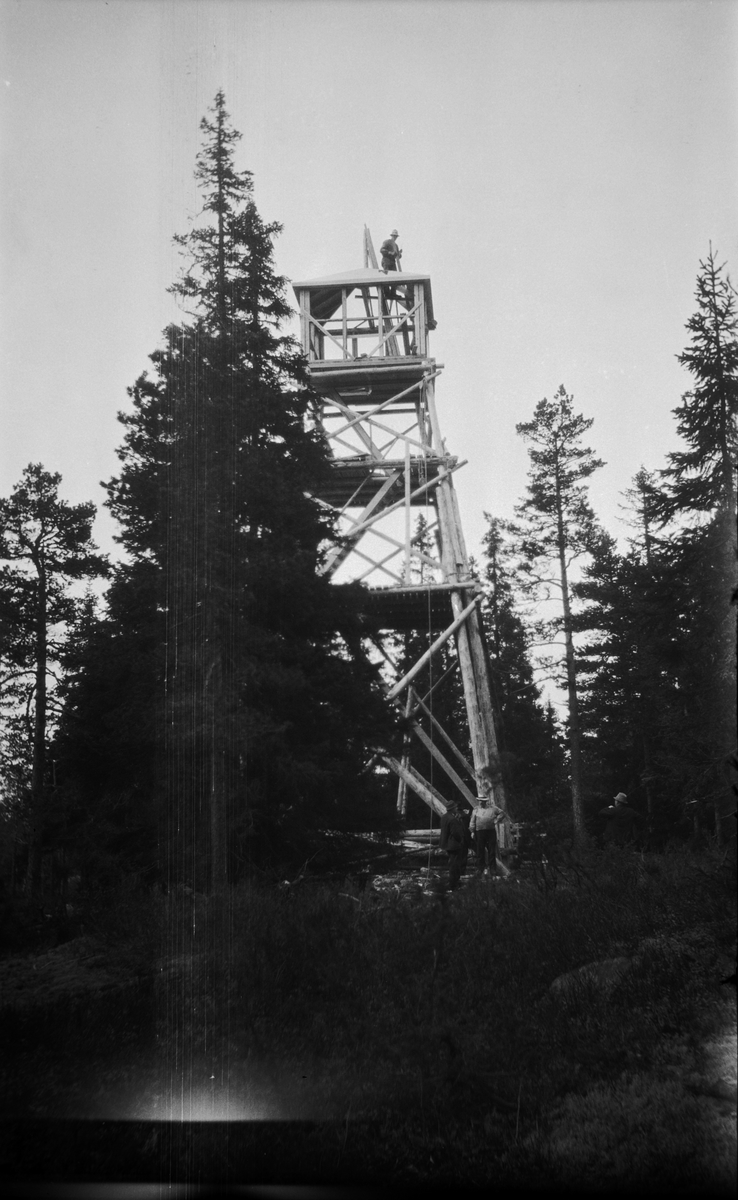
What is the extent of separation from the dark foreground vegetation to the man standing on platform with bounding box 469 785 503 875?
5972mm

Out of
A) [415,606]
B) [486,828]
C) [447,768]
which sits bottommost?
[486,828]

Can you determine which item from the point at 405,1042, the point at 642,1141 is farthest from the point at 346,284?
the point at 642,1141

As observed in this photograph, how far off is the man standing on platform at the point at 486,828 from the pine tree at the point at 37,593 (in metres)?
6.94

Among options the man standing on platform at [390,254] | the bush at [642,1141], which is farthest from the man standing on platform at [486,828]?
the man standing on platform at [390,254]

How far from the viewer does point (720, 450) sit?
8773 millimetres

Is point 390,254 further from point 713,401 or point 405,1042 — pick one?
point 405,1042

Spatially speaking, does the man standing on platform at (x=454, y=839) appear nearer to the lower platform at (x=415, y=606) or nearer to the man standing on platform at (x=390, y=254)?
the lower platform at (x=415, y=606)

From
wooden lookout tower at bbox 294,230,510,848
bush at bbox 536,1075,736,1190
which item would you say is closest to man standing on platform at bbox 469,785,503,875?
wooden lookout tower at bbox 294,230,510,848

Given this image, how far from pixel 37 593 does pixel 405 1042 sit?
23.5 ft

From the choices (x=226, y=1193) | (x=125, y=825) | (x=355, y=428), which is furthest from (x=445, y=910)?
(x=355, y=428)

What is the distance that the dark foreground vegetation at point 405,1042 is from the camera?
5.35m

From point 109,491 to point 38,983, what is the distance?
5.83 meters

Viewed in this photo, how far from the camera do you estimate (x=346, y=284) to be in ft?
58.9

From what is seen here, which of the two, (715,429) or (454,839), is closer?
(715,429)
